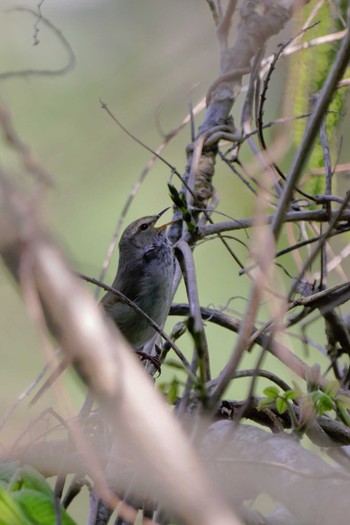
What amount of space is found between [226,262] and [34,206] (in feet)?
8.54

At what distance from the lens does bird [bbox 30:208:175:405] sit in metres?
3.87

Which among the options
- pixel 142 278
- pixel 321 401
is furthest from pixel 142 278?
pixel 321 401

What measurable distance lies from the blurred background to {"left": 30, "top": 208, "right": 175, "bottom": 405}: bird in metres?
0.17

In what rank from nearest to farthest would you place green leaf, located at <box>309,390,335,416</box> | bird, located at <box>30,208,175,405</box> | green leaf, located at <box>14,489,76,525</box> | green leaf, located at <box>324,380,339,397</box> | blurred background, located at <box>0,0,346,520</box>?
green leaf, located at <box>14,489,76,525</box> → green leaf, located at <box>309,390,335,416</box> → green leaf, located at <box>324,380,339,397</box> → blurred background, located at <box>0,0,346,520</box> → bird, located at <box>30,208,175,405</box>

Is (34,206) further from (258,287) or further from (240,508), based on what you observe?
(240,508)

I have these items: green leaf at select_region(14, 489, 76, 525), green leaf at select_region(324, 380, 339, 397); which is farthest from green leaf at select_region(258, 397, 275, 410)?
green leaf at select_region(14, 489, 76, 525)

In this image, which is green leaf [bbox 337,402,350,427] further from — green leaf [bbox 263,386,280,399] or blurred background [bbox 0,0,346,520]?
blurred background [bbox 0,0,346,520]

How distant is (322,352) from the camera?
3.19 m

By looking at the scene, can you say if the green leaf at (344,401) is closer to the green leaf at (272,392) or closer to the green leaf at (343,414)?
the green leaf at (343,414)

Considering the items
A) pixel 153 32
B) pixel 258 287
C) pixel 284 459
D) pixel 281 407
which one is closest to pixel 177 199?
pixel 281 407

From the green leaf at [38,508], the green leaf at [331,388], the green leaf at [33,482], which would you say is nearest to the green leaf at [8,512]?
the green leaf at [38,508]

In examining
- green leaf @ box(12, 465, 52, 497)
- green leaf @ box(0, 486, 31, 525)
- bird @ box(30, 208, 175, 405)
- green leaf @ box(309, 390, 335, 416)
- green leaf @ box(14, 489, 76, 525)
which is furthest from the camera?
bird @ box(30, 208, 175, 405)

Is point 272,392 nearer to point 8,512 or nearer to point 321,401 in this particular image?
point 321,401

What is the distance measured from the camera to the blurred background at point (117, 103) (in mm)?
2955
